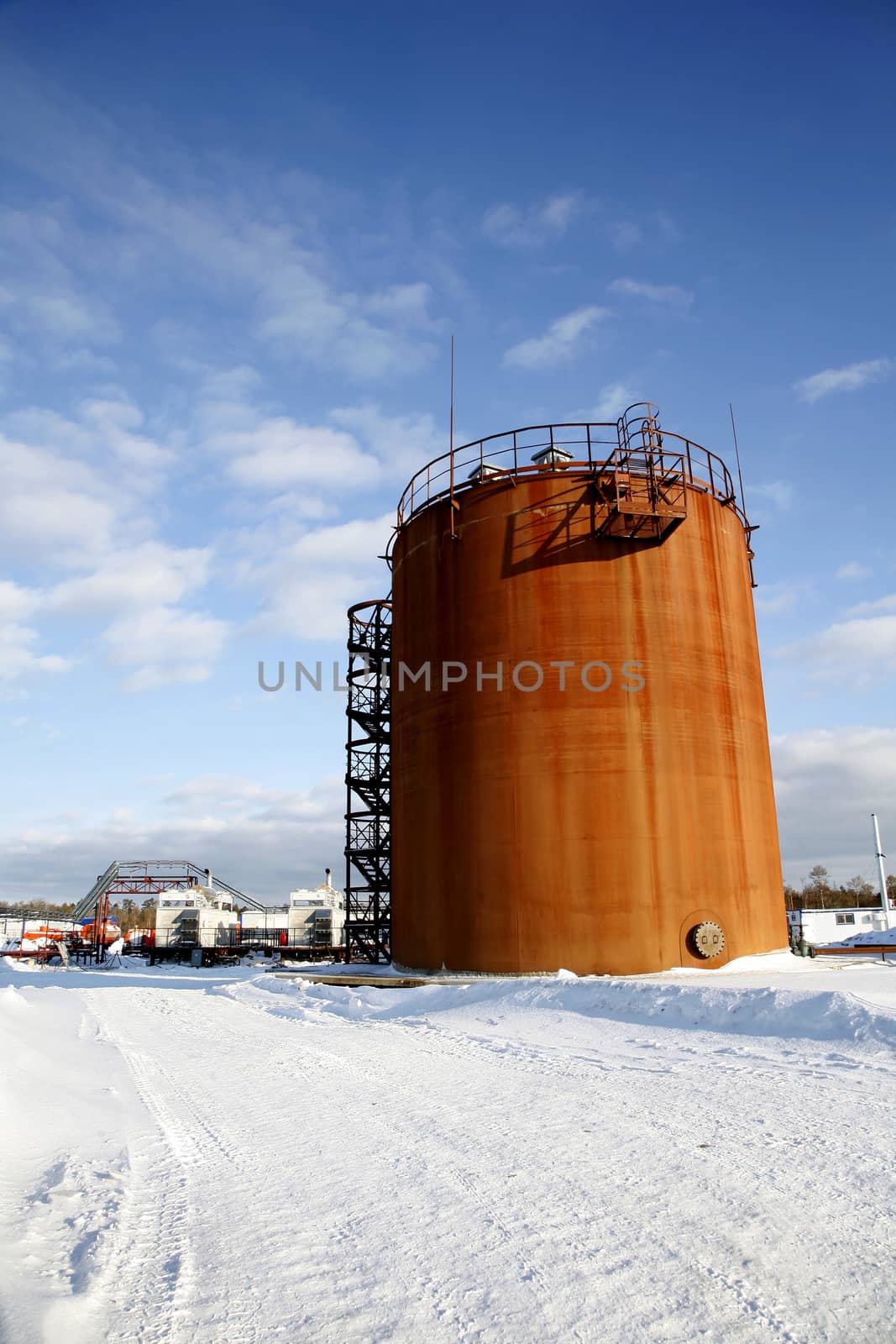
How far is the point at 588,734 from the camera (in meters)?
18.4

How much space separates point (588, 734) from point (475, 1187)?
44.4ft

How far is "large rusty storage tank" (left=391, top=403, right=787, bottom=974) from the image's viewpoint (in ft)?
58.6

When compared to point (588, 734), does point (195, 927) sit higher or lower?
lower

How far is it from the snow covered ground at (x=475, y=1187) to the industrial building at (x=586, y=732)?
21.0ft

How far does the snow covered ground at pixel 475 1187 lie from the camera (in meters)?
3.69

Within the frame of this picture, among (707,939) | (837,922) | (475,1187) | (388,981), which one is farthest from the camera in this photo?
(837,922)

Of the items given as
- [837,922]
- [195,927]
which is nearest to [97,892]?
[195,927]

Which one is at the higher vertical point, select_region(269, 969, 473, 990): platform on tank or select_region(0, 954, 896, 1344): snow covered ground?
select_region(0, 954, 896, 1344): snow covered ground

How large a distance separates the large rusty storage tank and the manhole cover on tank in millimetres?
43

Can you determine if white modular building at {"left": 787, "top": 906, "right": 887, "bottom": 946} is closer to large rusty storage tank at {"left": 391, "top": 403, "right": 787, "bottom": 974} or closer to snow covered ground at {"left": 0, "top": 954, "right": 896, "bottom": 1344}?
large rusty storage tank at {"left": 391, "top": 403, "right": 787, "bottom": 974}

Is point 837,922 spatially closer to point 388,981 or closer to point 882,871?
point 882,871

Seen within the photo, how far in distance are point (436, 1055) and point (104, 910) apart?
59.4 meters

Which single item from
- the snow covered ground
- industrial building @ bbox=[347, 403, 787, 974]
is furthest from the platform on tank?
the snow covered ground

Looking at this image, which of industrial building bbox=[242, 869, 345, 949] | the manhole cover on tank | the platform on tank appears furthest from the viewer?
industrial building bbox=[242, 869, 345, 949]
